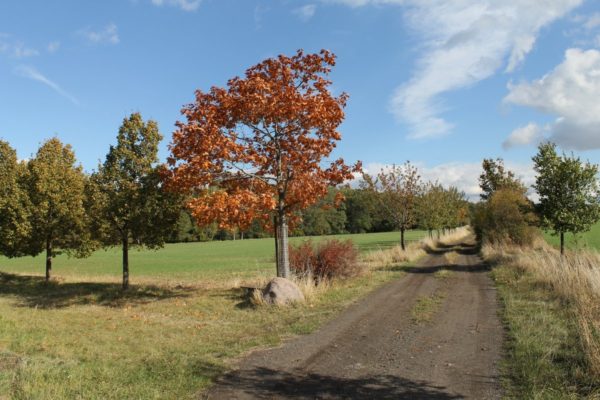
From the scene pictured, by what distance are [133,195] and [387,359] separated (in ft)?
41.1

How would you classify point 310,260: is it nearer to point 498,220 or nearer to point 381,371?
point 381,371

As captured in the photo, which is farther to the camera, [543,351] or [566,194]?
[566,194]

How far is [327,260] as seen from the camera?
703 inches

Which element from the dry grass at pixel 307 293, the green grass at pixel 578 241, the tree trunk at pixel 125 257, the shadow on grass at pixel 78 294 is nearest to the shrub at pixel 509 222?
the green grass at pixel 578 241

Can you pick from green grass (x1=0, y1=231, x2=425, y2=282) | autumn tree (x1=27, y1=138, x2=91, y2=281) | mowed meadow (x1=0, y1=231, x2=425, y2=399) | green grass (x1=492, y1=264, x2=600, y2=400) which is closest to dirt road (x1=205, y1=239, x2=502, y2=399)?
green grass (x1=492, y1=264, x2=600, y2=400)

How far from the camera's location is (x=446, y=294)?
13695 millimetres

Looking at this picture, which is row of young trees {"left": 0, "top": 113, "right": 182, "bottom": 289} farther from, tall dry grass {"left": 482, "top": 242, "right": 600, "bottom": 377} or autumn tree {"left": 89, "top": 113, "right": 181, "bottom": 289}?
tall dry grass {"left": 482, "top": 242, "right": 600, "bottom": 377}

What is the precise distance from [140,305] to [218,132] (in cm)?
661

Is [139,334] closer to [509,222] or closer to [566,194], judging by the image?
[566,194]

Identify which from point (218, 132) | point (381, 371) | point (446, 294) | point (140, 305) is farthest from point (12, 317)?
point (446, 294)

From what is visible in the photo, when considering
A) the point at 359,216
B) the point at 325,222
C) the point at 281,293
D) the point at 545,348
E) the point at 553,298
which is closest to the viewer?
the point at 545,348

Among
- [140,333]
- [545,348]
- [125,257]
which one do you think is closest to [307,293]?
[140,333]

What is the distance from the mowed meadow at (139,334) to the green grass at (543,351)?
417 centimetres

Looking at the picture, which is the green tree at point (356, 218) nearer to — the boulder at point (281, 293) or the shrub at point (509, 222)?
the shrub at point (509, 222)
